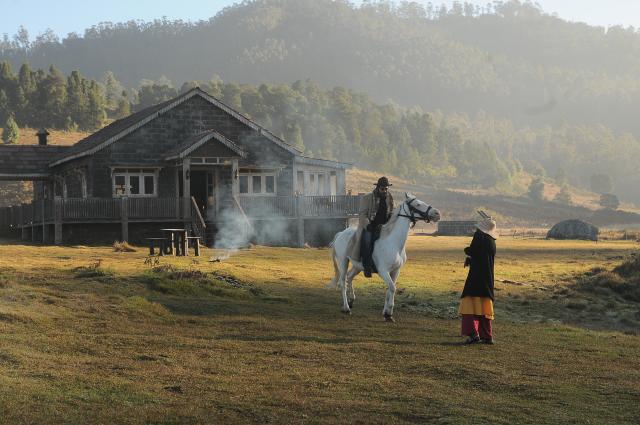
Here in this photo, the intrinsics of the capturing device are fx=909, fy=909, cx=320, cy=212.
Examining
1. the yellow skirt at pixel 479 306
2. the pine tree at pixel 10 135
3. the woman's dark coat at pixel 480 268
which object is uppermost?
the pine tree at pixel 10 135

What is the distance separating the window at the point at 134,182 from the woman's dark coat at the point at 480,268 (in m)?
28.1

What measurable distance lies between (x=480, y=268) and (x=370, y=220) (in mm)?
3499

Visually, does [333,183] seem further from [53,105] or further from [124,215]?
[53,105]

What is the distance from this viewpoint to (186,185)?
4141 centimetres

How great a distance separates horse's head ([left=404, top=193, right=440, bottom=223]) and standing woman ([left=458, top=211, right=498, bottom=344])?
1.78m

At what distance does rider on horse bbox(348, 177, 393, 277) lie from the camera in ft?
61.3

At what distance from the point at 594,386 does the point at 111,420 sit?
6774 mm

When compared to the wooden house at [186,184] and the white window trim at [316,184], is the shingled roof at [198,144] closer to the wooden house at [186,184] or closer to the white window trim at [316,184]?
the wooden house at [186,184]

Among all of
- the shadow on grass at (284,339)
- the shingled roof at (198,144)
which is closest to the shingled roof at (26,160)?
the shingled roof at (198,144)

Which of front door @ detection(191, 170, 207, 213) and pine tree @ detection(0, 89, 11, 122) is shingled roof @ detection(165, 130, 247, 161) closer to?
front door @ detection(191, 170, 207, 213)

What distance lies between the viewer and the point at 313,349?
48.9 feet

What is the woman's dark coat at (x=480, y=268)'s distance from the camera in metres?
15.9

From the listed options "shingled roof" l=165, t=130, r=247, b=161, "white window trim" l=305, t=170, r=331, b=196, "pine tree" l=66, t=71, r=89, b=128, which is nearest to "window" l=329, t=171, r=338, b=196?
"white window trim" l=305, t=170, r=331, b=196

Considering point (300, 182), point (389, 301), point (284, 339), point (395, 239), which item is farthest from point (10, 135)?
point (284, 339)
